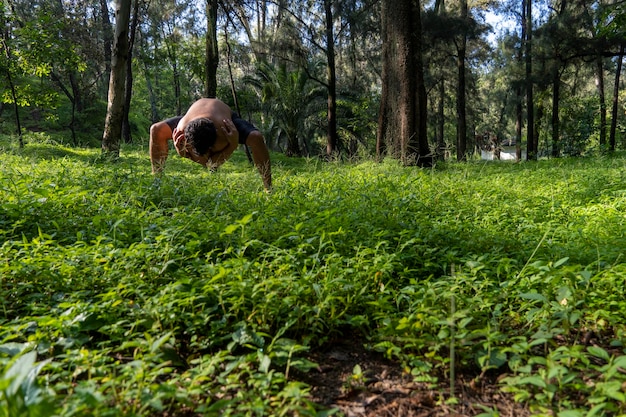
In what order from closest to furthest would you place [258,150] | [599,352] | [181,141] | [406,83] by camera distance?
1. [599,352]
2. [181,141]
3. [258,150]
4. [406,83]

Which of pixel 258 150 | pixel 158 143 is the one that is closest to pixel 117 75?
pixel 158 143

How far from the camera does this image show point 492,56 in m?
23.0

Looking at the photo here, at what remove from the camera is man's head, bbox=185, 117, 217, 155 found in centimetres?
429

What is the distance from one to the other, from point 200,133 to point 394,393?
11.6 feet

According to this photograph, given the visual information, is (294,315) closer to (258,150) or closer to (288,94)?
(258,150)

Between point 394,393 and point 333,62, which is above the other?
point 333,62

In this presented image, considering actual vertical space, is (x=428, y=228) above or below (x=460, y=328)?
above

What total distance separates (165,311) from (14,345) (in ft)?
1.77

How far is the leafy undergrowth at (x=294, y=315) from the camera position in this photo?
4.45ft

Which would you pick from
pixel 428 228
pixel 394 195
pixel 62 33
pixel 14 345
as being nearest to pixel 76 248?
pixel 14 345

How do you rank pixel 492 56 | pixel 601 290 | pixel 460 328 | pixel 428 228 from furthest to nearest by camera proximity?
1. pixel 492 56
2. pixel 428 228
3. pixel 601 290
4. pixel 460 328

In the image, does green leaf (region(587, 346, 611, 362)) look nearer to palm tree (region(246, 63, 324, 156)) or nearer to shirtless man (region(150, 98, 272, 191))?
Answer: shirtless man (region(150, 98, 272, 191))

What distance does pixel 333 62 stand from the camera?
15.3 meters

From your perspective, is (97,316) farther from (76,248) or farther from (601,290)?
(601,290)
